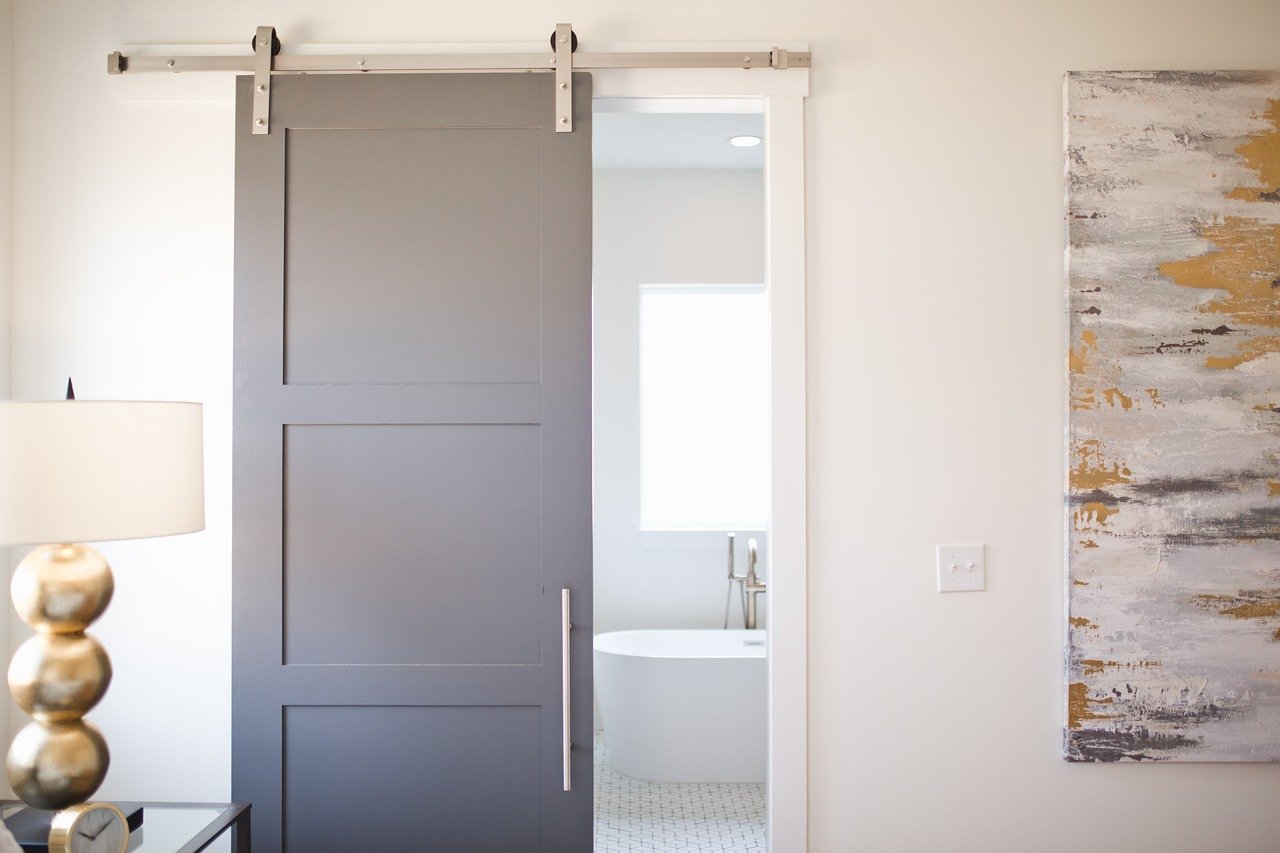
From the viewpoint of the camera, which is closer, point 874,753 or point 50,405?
point 50,405

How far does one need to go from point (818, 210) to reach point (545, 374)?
744 millimetres

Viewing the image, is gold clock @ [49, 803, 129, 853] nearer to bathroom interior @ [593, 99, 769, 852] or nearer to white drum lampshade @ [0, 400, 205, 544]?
white drum lampshade @ [0, 400, 205, 544]

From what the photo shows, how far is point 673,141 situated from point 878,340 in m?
2.10

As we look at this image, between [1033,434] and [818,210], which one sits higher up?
[818,210]

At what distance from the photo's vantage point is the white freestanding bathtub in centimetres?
358

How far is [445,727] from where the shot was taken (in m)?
2.08

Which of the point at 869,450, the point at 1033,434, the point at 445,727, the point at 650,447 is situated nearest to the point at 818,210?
the point at 869,450

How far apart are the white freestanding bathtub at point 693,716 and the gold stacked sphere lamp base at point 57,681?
7.33ft

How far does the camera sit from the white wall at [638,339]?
4.36m

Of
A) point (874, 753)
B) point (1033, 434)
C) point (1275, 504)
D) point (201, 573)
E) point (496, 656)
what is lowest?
point (874, 753)

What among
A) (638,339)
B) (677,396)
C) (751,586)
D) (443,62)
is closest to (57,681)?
(443,62)

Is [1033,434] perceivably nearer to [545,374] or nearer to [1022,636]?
[1022,636]

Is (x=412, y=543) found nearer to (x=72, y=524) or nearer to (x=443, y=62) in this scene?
(x=72, y=524)

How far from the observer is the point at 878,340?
214cm
